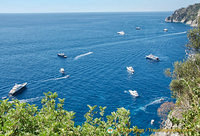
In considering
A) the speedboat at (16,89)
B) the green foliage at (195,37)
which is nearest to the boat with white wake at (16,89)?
the speedboat at (16,89)

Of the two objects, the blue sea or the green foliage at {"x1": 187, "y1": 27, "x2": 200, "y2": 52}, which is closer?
the green foliage at {"x1": 187, "y1": 27, "x2": 200, "y2": 52}

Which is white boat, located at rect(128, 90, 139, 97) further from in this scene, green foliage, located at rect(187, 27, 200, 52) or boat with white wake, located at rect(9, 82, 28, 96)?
boat with white wake, located at rect(9, 82, 28, 96)

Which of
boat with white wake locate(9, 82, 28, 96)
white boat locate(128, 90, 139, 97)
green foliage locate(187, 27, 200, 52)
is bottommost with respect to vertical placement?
white boat locate(128, 90, 139, 97)

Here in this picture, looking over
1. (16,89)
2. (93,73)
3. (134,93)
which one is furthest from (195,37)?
(16,89)

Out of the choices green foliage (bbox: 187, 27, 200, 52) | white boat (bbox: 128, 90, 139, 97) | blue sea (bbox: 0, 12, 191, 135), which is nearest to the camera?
green foliage (bbox: 187, 27, 200, 52)

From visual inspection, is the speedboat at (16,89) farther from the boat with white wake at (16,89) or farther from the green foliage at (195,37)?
the green foliage at (195,37)

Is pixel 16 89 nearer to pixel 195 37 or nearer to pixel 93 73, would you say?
pixel 93 73

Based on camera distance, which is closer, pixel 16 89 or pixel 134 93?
pixel 134 93

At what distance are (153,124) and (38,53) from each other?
90919 mm

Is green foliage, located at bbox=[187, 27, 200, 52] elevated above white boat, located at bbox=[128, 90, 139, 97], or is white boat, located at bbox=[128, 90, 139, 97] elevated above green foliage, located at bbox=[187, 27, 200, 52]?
green foliage, located at bbox=[187, 27, 200, 52]

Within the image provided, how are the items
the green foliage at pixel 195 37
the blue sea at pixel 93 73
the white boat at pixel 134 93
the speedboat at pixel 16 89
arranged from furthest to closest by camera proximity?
the speedboat at pixel 16 89, the white boat at pixel 134 93, the blue sea at pixel 93 73, the green foliage at pixel 195 37

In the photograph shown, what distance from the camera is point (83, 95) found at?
6875cm

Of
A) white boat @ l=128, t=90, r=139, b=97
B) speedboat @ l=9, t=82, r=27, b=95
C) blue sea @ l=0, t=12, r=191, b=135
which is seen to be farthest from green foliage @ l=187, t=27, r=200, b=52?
speedboat @ l=9, t=82, r=27, b=95

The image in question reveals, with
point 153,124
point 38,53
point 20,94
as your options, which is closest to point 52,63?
point 38,53
